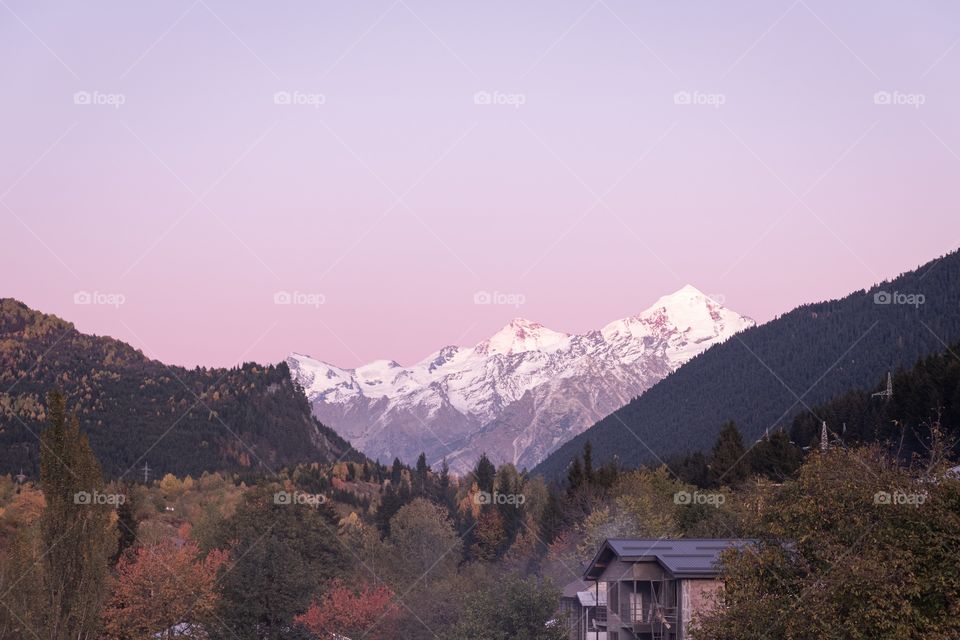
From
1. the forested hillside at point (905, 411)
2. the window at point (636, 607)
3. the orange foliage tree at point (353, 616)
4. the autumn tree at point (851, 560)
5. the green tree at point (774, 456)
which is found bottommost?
the orange foliage tree at point (353, 616)

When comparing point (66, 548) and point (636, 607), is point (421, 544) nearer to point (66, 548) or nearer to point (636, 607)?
point (66, 548)

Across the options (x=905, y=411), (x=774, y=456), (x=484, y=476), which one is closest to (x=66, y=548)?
(x=774, y=456)

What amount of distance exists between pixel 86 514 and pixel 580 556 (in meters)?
50.6

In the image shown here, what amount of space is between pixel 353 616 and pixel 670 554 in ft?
106

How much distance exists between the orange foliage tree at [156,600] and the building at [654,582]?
28673mm

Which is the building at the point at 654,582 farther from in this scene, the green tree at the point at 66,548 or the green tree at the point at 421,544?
the green tree at the point at 421,544

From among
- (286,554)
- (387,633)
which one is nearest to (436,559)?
(387,633)

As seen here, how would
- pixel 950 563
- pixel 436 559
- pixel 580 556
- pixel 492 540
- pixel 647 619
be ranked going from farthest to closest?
pixel 492 540
pixel 436 559
pixel 580 556
pixel 647 619
pixel 950 563

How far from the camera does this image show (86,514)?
204ft

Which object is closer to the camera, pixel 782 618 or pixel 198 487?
pixel 782 618

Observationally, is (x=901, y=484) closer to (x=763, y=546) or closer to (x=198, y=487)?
(x=763, y=546)

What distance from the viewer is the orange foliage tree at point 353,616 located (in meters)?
81.1

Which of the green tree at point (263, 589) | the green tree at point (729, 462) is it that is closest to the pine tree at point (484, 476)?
the green tree at point (729, 462)

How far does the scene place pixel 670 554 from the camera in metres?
57.2
